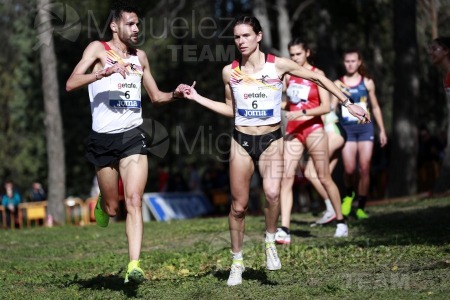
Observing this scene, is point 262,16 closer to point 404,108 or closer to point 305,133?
point 404,108

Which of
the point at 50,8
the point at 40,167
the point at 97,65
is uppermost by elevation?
the point at 50,8

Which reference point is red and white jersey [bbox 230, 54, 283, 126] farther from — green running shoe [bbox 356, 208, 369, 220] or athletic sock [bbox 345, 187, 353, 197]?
green running shoe [bbox 356, 208, 369, 220]

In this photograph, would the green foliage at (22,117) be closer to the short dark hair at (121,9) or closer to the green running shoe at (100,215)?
the green running shoe at (100,215)

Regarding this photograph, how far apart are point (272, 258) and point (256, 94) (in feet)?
5.36

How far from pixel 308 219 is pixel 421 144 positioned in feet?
39.6

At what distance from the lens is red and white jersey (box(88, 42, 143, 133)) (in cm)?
832

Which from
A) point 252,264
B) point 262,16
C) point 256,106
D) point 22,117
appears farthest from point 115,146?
point 22,117

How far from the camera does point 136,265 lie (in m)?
7.95

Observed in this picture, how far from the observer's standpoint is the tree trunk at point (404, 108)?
77.2 ft

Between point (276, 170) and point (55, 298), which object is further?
point (276, 170)

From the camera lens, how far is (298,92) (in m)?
12.3

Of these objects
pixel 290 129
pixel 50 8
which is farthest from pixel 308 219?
pixel 50 8

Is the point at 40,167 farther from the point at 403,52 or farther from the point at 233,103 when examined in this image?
the point at 233,103

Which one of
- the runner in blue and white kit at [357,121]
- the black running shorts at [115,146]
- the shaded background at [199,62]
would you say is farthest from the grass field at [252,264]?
the shaded background at [199,62]
